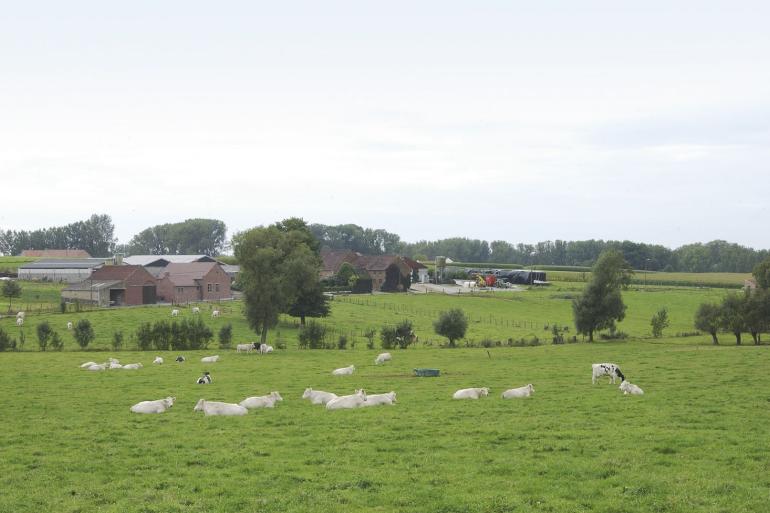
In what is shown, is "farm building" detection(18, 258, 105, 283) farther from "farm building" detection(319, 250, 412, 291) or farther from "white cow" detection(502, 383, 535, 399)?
"white cow" detection(502, 383, 535, 399)

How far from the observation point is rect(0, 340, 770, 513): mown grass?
505 inches

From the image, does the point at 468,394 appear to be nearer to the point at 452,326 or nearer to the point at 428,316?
the point at 452,326

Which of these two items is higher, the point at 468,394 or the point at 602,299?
the point at 602,299

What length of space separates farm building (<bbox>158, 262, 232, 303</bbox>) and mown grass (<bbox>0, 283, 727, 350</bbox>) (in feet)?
30.3

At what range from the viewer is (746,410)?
21.1 m

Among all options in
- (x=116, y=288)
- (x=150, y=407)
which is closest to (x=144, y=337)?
(x=150, y=407)

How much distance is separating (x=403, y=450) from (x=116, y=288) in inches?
2999

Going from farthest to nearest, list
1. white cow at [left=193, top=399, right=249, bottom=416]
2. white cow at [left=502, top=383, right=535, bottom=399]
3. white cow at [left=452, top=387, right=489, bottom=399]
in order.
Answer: white cow at [left=502, top=383, right=535, bottom=399], white cow at [left=452, top=387, right=489, bottom=399], white cow at [left=193, top=399, right=249, bottom=416]

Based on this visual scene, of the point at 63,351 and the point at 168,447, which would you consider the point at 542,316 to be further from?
the point at 168,447

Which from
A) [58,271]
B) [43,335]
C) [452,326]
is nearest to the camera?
[43,335]

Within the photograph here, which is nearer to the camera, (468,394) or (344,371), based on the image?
(468,394)

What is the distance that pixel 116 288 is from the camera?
85.5m

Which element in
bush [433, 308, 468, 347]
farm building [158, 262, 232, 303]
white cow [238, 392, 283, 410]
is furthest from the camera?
farm building [158, 262, 232, 303]

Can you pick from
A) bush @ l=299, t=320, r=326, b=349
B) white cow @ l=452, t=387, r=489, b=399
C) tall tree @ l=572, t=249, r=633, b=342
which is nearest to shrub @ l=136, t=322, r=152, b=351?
bush @ l=299, t=320, r=326, b=349
